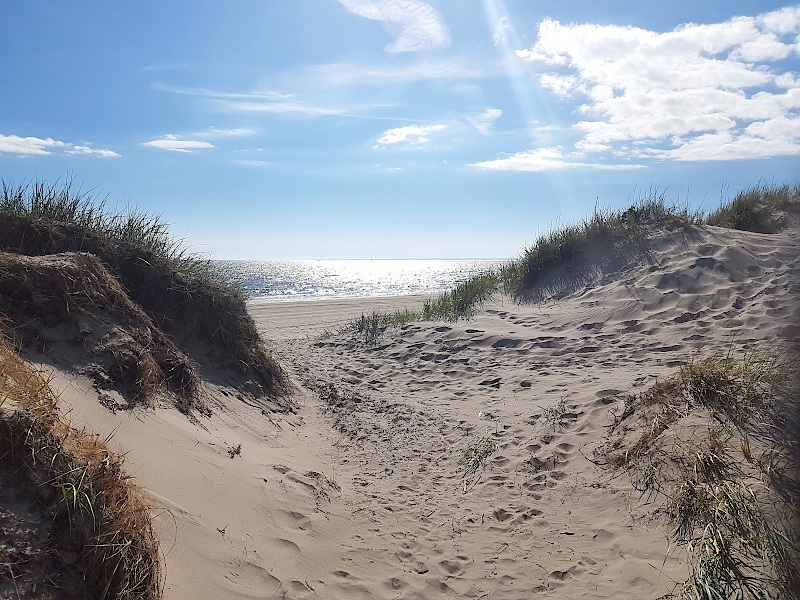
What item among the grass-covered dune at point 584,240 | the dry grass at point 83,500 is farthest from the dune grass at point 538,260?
the dry grass at point 83,500

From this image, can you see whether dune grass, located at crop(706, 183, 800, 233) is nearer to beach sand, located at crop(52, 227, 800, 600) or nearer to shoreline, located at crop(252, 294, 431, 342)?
beach sand, located at crop(52, 227, 800, 600)

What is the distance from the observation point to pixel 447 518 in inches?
173

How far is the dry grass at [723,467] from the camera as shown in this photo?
2.79 m

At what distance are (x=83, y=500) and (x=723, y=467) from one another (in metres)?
4.06

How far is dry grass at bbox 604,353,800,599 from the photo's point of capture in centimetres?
279

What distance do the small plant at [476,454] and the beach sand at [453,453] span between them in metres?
0.07

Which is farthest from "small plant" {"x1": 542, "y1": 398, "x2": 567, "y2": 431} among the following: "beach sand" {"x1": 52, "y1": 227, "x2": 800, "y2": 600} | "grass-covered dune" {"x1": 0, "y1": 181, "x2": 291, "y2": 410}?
"grass-covered dune" {"x1": 0, "y1": 181, "x2": 291, "y2": 410}

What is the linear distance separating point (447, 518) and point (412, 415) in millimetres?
2619

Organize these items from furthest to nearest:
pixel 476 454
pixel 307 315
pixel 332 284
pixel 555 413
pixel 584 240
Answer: pixel 332 284 < pixel 307 315 < pixel 584 240 < pixel 555 413 < pixel 476 454

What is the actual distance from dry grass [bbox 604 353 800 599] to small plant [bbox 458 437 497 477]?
127 cm

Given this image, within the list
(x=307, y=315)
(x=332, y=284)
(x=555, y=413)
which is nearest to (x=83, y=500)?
(x=555, y=413)

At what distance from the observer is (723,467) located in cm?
363

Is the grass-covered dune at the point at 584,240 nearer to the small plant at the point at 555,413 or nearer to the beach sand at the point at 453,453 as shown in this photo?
the beach sand at the point at 453,453

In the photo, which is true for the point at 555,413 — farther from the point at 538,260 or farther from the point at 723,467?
the point at 538,260
